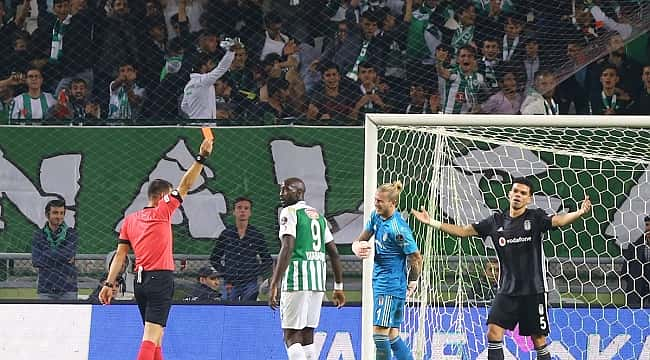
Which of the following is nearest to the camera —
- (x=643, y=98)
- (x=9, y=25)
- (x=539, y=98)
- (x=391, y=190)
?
(x=391, y=190)

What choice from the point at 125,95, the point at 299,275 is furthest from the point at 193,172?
the point at 125,95

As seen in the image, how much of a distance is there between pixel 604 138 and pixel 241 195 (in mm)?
3160

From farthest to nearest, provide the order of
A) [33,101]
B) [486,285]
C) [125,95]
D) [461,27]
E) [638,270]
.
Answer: [461,27], [125,95], [33,101], [486,285], [638,270]

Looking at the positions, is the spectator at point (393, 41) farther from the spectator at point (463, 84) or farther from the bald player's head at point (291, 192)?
the bald player's head at point (291, 192)

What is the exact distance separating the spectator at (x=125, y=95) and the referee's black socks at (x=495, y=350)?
4803 mm

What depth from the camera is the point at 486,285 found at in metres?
10.8

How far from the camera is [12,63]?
1272cm

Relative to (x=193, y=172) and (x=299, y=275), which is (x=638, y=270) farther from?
(x=193, y=172)

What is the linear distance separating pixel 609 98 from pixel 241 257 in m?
3.93

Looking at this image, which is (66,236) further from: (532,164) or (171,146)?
(532,164)

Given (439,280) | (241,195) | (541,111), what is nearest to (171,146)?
(241,195)

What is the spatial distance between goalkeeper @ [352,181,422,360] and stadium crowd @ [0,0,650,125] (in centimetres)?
236

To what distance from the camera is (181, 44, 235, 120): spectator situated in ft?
40.6

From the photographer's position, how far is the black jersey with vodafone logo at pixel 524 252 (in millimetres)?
9062
